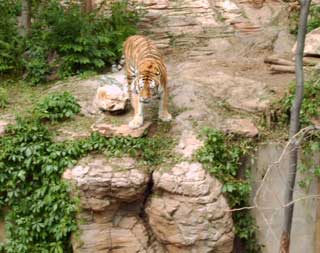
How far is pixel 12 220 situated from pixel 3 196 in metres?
0.27

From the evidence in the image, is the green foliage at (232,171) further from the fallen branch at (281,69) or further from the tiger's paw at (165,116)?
the fallen branch at (281,69)

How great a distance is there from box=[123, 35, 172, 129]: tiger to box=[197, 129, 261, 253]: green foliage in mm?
616

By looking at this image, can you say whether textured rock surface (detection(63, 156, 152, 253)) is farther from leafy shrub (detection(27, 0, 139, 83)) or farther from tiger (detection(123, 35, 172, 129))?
leafy shrub (detection(27, 0, 139, 83))

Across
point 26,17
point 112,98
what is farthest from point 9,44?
point 112,98

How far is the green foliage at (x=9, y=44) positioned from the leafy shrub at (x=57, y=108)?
1.12 meters

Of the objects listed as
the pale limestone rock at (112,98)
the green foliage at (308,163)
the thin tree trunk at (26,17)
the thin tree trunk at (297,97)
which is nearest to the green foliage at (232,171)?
the green foliage at (308,163)

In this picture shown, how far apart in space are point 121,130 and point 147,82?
1.89 ft

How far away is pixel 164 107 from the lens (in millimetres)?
8328

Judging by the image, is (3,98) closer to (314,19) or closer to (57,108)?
(57,108)

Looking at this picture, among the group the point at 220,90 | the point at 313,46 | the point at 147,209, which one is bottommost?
the point at 147,209

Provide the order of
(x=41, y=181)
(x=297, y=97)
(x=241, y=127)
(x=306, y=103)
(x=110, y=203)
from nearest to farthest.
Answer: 1. (x=297, y=97)
2. (x=110, y=203)
3. (x=41, y=181)
4. (x=241, y=127)
5. (x=306, y=103)

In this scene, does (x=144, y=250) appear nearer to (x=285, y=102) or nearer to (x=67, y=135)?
(x=67, y=135)

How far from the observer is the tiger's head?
806 cm

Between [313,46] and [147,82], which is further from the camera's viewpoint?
[313,46]
